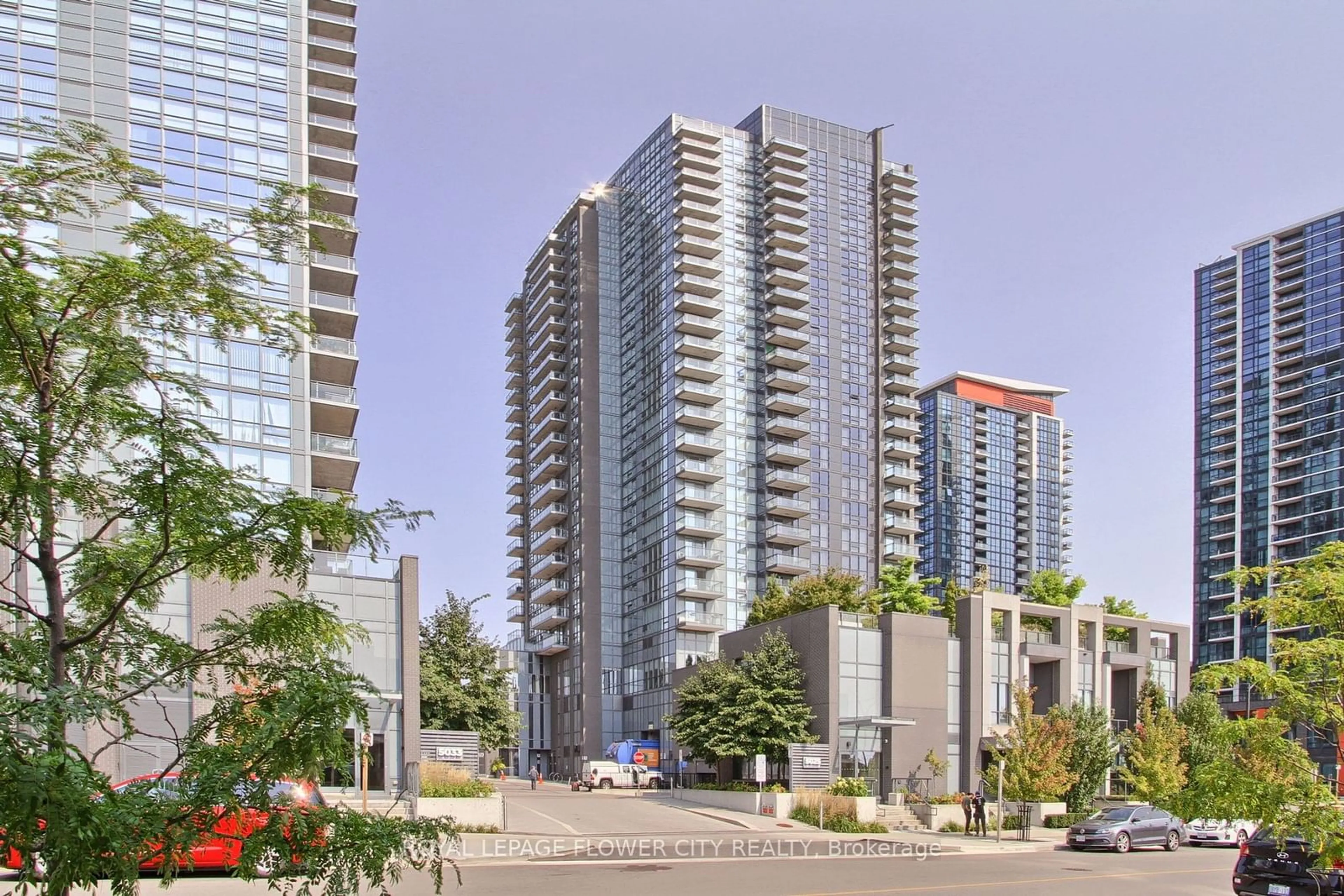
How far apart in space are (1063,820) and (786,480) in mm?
55535

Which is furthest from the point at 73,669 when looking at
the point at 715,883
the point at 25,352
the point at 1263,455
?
the point at 1263,455

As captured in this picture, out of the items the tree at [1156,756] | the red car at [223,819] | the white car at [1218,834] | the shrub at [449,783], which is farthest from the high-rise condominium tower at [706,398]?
the red car at [223,819]

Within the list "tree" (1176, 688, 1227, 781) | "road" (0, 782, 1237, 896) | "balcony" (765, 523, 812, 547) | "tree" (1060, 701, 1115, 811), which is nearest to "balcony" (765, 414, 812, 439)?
"balcony" (765, 523, 812, 547)

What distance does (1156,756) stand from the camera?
45156mm

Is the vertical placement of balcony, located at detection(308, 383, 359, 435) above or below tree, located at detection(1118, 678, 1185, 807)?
above

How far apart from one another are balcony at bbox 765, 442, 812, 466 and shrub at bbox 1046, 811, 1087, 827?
55971 millimetres

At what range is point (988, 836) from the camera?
38.6 m

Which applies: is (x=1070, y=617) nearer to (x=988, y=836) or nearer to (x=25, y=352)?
(x=988, y=836)

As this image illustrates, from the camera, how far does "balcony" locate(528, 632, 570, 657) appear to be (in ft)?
345

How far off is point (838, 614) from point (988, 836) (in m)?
13.3

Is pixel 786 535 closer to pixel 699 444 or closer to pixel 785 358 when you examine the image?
pixel 699 444

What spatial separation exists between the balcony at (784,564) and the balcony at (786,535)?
1.01 m

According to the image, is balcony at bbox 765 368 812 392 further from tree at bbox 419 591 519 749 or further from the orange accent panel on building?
the orange accent panel on building

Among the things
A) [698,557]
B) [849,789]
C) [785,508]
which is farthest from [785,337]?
[849,789]
